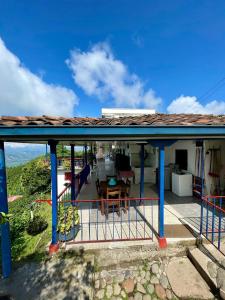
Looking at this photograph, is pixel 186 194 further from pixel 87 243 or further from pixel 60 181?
pixel 60 181

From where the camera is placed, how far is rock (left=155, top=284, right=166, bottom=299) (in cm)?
293

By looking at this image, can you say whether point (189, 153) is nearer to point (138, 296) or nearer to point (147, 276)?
point (147, 276)

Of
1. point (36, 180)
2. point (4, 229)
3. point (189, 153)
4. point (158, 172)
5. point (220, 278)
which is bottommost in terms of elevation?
point (36, 180)

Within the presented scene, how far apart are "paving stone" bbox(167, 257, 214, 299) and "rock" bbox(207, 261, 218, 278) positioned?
21cm

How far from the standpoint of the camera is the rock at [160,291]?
2.93 metres

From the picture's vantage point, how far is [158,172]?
5.25 m

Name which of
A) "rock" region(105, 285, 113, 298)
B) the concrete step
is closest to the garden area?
"rock" region(105, 285, 113, 298)

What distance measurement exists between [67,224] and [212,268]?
3036mm

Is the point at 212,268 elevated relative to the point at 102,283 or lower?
elevated

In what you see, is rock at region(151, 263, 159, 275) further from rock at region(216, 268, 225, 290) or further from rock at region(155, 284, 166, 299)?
rock at region(216, 268, 225, 290)

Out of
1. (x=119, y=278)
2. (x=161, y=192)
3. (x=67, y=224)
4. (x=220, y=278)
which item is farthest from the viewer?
(x=67, y=224)

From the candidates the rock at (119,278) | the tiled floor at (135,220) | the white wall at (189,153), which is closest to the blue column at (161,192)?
the tiled floor at (135,220)

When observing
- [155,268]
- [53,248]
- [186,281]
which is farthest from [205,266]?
[53,248]

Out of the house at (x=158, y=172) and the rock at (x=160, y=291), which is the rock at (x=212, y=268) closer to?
the house at (x=158, y=172)
